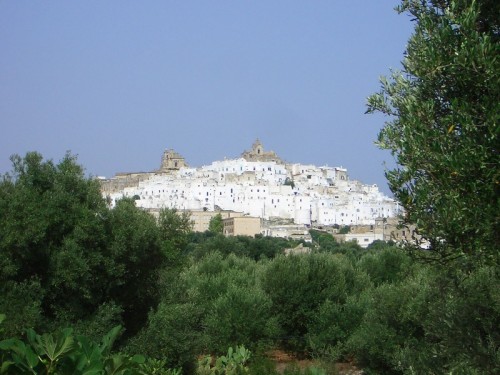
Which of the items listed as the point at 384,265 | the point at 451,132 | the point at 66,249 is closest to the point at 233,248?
the point at 384,265

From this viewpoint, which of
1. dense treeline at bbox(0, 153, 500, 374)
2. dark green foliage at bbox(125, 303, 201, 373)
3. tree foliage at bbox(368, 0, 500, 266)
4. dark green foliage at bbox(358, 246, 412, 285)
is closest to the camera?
tree foliage at bbox(368, 0, 500, 266)

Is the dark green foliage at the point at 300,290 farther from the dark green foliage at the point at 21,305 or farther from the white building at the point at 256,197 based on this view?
the white building at the point at 256,197

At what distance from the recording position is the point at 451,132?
17.5 feet

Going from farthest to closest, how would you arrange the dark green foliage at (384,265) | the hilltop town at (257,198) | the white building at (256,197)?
1. the white building at (256,197)
2. the hilltop town at (257,198)
3. the dark green foliage at (384,265)

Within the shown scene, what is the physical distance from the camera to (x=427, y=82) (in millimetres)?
5703

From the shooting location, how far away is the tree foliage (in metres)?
5.05

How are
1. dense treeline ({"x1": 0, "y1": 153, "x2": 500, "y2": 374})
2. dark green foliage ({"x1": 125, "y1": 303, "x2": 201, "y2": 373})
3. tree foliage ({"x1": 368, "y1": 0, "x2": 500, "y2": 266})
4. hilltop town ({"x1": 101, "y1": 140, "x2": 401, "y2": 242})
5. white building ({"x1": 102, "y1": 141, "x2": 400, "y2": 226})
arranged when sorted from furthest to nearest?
1. white building ({"x1": 102, "y1": 141, "x2": 400, "y2": 226})
2. hilltop town ({"x1": 101, "y1": 140, "x2": 401, "y2": 242})
3. dark green foliage ({"x1": 125, "y1": 303, "x2": 201, "y2": 373})
4. dense treeline ({"x1": 0, "y1": 153, "x2": 500, "y2": 374})
5. tree foliage ({"x1": 368, "y1": 0, "x2": 500, "y2": 266})

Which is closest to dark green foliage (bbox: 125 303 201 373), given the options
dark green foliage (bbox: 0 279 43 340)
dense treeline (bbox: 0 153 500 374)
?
dense treeline (bbox: 0 153 500 374)

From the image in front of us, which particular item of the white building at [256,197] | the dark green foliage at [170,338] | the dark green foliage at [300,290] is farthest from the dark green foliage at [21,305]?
the white building at [256,197]

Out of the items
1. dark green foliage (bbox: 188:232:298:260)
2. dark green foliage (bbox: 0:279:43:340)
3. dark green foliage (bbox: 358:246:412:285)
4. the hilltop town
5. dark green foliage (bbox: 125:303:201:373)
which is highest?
the hilltop town

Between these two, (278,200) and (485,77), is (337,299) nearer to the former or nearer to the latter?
(485,77)

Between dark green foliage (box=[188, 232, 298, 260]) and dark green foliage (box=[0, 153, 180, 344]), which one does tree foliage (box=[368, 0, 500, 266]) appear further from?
dark green foliage (box=[188, 232, 298, 260])

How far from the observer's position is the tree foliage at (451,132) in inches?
199

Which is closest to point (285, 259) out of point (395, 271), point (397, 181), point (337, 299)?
point (337, 299)
